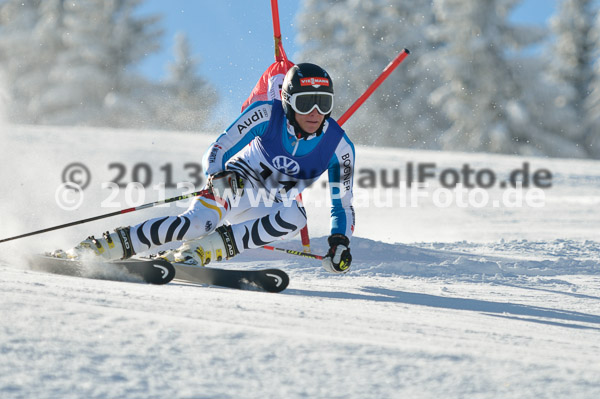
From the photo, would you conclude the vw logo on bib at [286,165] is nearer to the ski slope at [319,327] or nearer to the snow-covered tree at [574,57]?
the ski slope at [319,327]

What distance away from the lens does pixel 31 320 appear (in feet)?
6.86

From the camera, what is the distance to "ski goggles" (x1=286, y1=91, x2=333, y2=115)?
Answer: 14.3ft

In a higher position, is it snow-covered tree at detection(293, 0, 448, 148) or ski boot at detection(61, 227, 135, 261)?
snow-covered tree at detection(293, 0, 448, 148)

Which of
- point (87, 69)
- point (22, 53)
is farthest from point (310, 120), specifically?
point (22, 53)

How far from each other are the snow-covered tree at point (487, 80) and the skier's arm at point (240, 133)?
2526 centimetres

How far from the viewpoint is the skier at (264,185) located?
4199 millimetres

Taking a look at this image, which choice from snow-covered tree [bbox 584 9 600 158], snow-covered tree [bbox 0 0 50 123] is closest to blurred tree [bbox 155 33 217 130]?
snow-covered tree [bbox 0 0 50 123]

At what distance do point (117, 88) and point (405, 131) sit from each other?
13124 mm

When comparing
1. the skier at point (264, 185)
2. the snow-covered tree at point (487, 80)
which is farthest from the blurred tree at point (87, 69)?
the skier at point (264, 185)

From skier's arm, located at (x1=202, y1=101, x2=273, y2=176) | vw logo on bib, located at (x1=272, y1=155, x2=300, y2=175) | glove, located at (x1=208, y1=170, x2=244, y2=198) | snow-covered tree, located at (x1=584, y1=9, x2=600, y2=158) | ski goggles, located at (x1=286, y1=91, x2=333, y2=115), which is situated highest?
Answer: snow-covered tree, located at (x1=584, y1=9, x2=600, y2=158)

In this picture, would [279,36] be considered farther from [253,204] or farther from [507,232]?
[507,232]

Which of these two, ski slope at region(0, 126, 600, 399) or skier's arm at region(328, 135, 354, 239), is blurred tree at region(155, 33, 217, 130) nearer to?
ski slope at region(0, 126, 600, 399)

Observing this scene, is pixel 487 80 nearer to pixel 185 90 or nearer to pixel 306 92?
pixel 185 90

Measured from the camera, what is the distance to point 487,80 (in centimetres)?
2895
